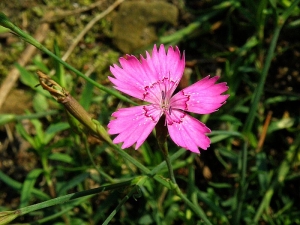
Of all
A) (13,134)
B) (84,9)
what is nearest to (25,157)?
(13,134)

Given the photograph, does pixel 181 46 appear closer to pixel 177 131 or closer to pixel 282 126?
pixel 282 126

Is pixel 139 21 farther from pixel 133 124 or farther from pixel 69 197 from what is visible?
pixel 69 197

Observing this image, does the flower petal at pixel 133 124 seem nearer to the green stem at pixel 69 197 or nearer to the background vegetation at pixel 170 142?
the green stem at pixel 69 197

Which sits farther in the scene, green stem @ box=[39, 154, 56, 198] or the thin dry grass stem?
the thin dry grass stem

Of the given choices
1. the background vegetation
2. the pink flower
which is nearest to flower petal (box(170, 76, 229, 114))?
the pink flower

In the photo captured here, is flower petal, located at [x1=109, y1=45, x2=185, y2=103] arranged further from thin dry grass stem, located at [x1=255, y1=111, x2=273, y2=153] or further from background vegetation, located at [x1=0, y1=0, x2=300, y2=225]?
thin dry grass stem, located at [x1=255, y1=111, x2=273, y2=153]

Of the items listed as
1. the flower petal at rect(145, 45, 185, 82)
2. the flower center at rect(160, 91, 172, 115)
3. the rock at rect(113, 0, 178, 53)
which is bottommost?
the flower center at rect(160, 91, 172, 115)

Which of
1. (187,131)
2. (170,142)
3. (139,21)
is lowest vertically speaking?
(170,142)

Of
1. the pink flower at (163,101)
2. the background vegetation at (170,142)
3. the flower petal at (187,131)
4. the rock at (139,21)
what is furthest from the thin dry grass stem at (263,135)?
the flower petal at (187,131)

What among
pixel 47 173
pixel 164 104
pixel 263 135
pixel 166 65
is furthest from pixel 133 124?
pixel 263 135
